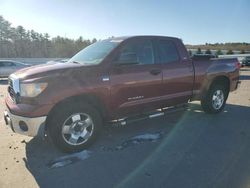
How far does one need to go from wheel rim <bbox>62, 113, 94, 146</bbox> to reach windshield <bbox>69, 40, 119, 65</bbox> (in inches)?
40.1

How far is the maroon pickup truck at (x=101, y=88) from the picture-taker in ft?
14.3

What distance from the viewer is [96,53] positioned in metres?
5.47

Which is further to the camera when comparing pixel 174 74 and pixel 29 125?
pixel 174 74

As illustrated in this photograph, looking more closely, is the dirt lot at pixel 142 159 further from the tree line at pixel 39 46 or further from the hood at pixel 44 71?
the tree line at pixel 39 46

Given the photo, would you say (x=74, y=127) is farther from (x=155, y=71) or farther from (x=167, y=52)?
(x=167, y=52)

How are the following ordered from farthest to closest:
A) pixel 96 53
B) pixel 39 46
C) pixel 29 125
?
pixel 39 46 < pixel 96 53 < pixel 29 125

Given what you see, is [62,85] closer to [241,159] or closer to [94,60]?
[94,60]

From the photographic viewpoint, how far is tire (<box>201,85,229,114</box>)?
7004mm

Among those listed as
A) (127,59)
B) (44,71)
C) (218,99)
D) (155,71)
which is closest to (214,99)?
(218,99)

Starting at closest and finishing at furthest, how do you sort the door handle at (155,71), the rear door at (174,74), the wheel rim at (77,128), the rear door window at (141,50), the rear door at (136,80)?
the wheel rim at (77,128) < the rear door at (136,80) < the rear door window at (141,50) < the door handle at (155,71) < the rear door at (174,74)

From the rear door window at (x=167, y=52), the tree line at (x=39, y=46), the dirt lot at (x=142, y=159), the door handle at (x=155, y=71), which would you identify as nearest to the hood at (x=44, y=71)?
the dirt lot at (x=142, y=159)

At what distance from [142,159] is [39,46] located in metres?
48.2

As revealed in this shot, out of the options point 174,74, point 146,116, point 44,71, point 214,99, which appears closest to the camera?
point 44,71

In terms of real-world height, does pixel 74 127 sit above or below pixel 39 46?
below
